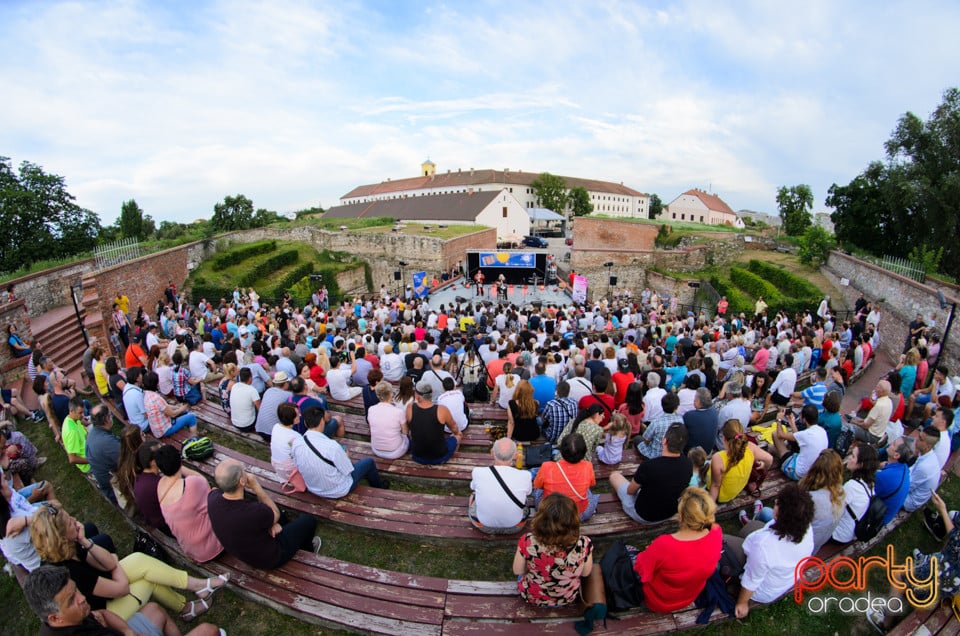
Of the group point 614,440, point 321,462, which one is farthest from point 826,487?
point 321,462

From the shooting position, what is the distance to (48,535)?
2.64 metres

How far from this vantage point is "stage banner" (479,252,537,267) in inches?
948

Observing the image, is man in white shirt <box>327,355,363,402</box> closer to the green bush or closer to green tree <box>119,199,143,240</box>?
the green bush

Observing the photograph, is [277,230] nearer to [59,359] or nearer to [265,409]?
[59,359]

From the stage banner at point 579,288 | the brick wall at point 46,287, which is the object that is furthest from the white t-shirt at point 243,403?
the stage banner at point 579,288

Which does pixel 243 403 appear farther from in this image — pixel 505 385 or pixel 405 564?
pixel 505 385

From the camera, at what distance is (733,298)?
20172 mm

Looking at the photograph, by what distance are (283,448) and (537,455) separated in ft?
8.33

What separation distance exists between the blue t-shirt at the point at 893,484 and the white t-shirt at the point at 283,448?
533cm

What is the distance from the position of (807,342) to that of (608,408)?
657cm

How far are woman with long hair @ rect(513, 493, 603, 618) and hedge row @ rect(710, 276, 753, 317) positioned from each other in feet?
57.9

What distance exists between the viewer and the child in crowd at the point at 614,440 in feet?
14.2

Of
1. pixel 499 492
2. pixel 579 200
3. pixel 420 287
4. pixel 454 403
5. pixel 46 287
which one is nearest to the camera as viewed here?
pixel 499 492

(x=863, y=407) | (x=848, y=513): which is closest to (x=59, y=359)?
(x=848, y=513)
